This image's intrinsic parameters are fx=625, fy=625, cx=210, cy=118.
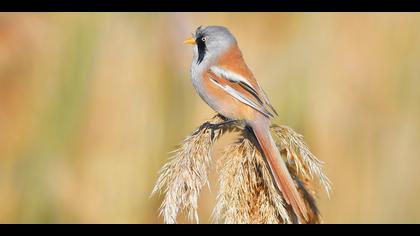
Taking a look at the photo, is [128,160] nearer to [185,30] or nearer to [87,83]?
[87,83]

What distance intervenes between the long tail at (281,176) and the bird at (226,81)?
387 millimetres

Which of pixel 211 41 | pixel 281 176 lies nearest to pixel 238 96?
pixel 211 41

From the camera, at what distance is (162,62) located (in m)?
5.81

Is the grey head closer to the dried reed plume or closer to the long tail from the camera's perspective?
the long tail

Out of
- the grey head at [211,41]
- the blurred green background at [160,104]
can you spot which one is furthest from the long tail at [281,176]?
the blurred green background at [160,104]

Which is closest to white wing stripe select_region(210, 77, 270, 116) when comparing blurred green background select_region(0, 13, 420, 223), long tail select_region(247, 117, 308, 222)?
long tail select_region(247, 117, 308, 222)

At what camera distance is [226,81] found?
4.54m

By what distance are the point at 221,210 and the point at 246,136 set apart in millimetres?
577

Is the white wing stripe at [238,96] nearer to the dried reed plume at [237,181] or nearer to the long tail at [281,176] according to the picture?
the long tail at [281,176]

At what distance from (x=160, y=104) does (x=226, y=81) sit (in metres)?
1.32

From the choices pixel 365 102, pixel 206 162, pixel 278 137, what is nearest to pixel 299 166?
pixel 278 137

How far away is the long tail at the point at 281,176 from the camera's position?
3238mm

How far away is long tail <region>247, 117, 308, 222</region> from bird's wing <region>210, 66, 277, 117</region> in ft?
1.52

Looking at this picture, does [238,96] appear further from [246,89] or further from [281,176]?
[281,176]
